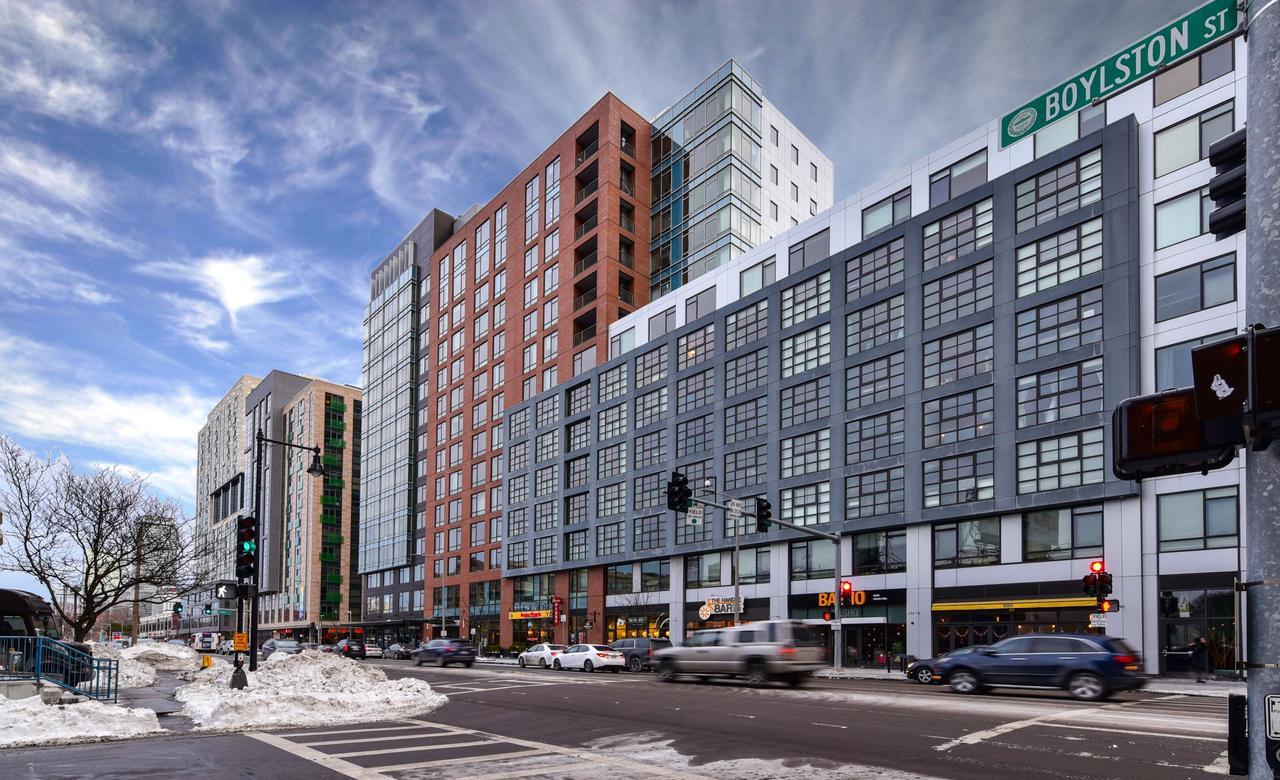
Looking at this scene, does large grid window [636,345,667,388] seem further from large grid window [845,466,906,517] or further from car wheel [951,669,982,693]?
car wheel [951,669,982,693]

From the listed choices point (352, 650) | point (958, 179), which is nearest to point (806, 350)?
point (958, 179)

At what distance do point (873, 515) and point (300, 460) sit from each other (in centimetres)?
11044

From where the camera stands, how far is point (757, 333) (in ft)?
184

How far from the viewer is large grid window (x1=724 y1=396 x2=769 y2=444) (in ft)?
178

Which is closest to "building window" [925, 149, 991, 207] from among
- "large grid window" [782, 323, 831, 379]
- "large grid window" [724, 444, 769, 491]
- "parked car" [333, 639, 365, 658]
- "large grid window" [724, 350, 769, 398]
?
"large grid window" [782, 323, 831, 379]

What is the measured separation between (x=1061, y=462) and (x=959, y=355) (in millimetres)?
7344

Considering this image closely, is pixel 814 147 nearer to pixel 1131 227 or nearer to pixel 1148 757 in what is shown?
pixel 1131 227

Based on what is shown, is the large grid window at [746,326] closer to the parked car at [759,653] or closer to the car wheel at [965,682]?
the parked car at [759,653]

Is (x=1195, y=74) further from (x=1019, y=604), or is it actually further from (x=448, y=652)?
(x=448, y=652)

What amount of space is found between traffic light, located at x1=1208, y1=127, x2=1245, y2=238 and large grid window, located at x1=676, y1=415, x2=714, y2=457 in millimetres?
52634

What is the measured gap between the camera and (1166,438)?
16.3ft

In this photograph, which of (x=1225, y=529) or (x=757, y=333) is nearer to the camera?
(x=1225, y=529)

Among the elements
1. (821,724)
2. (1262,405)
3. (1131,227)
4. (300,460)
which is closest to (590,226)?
(1131,227)

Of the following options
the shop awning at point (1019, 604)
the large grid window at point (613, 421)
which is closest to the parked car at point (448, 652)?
the large grid window at point (613, 421)
